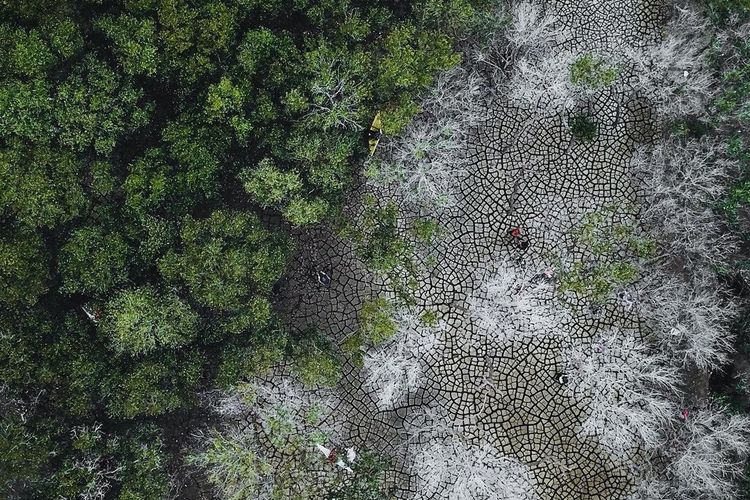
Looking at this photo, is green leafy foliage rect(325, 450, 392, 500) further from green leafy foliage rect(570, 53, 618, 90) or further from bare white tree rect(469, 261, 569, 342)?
green leafy foliage rect(570, 53, 618, 90)

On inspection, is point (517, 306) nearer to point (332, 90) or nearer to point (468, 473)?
point (468, 473)

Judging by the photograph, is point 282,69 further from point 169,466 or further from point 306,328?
point 169,466

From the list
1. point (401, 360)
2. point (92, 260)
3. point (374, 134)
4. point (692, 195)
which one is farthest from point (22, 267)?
point (692, 195)

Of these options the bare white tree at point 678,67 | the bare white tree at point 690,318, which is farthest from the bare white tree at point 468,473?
the bare white tree at point 678,67

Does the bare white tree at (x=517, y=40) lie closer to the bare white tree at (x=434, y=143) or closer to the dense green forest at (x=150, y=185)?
the bare white tree at (x=434, y=143)

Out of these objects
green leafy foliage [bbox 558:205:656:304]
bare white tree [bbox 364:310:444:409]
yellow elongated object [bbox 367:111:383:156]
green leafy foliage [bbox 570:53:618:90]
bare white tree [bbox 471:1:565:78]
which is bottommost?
bare white tree [bbox 364:310:444:409]

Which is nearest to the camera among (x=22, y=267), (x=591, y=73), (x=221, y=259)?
(x=22, y=267)

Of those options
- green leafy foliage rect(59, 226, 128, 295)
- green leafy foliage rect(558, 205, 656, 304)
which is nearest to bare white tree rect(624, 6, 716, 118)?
green leafy foliage rect(558, 205, 656, 304)

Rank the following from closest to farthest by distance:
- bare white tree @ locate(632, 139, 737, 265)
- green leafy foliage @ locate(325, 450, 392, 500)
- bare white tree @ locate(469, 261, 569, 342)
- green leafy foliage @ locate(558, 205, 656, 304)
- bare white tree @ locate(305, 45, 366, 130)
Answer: bare white tree @ locate(305, 45, 366, 130) → bare white tree @ locate(632, 139, 737, 265) → green leafy foliage @ locate(325, 450, 392, 500) → green leafy foliage @ locate(558, 205, 656, 304) → bare white tree @ locate(469, 261, 569, 342)
